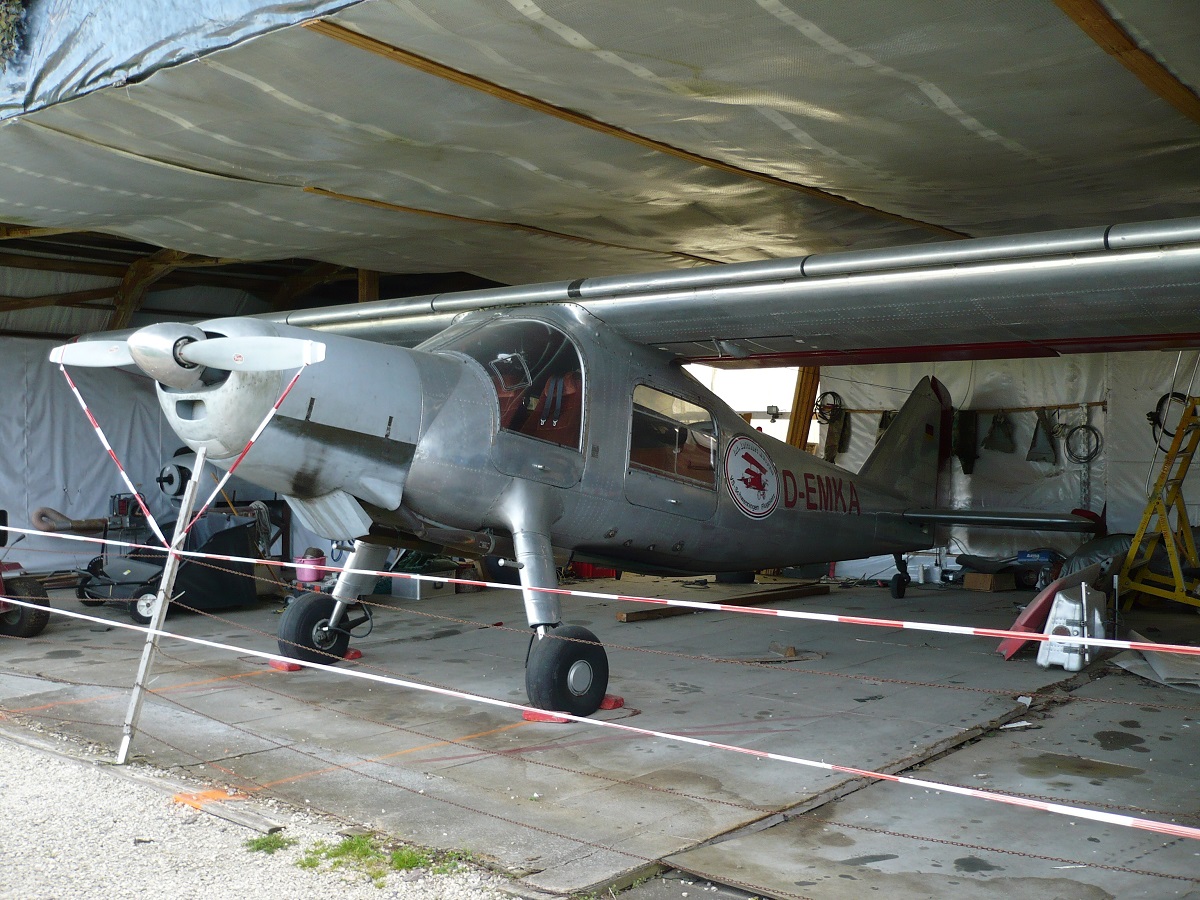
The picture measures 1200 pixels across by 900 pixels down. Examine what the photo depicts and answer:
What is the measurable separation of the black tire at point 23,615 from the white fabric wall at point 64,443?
3669 millimetres

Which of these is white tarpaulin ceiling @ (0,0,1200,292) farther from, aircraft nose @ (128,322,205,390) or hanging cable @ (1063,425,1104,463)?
hanging cable @ (1063,425,1104,463)

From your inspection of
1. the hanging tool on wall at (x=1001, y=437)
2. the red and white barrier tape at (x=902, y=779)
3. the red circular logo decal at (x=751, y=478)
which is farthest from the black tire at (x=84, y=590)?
the hanging tool on wall at (x=1001, y=437)

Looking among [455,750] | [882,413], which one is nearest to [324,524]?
[455,750]

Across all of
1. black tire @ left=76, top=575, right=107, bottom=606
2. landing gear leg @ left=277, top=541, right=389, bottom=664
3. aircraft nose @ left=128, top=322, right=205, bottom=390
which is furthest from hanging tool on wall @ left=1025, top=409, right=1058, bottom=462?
aircraft nose @ left=128, top=322, right=205, bottom=390

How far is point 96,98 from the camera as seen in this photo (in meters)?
5.98

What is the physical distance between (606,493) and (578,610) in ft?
14.8

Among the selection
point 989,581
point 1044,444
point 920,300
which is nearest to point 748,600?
point 989,581

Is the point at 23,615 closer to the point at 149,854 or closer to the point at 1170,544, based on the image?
the point at 149,854

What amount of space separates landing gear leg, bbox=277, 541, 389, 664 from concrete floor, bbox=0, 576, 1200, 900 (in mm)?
230

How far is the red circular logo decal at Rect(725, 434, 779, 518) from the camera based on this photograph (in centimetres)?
831

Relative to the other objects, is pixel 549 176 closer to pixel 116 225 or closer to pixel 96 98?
pixel 96 98

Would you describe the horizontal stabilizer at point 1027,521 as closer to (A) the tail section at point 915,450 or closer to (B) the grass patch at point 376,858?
(A) the tail section at point 915,450

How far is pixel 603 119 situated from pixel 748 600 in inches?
283

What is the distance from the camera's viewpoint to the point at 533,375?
675cm
